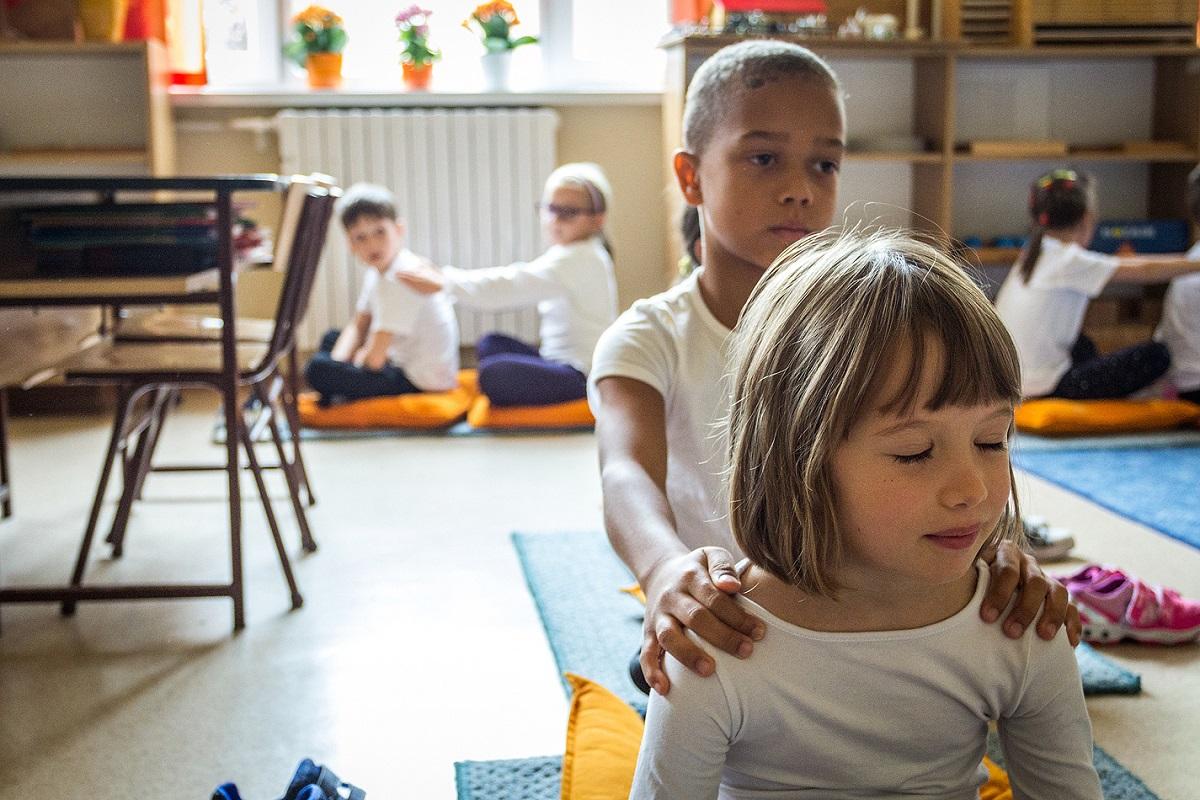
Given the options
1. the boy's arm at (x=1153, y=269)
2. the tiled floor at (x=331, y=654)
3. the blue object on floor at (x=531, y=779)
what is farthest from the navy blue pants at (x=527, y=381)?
the blue object on floor at (x=531, y=779)

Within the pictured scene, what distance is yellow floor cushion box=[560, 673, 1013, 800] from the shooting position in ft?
4.45

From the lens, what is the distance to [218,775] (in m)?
1.50

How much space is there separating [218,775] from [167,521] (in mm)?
1285

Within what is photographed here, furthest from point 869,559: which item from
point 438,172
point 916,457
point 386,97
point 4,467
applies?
point 386,97

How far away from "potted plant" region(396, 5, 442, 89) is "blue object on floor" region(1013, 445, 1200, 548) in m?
2.57

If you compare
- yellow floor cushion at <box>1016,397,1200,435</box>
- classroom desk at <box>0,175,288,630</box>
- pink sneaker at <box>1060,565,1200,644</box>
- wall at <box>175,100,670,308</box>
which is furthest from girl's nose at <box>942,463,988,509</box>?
wall at <box>175,100,670,308</box>

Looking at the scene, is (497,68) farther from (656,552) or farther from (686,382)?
(656,552)

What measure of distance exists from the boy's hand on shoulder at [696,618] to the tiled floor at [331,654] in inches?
25.6

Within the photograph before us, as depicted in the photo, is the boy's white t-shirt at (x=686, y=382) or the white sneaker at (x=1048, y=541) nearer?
the boy's white t-shirt at (x=686, y=382)

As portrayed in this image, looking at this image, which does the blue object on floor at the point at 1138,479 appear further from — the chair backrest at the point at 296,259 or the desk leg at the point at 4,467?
the desk leg at the point at 4,467

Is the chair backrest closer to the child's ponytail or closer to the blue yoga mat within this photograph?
the blue yoga mat

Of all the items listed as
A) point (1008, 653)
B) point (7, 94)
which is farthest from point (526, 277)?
point (1008, 653)

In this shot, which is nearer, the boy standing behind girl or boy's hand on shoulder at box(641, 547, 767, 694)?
boy's hand on shoulder at box(641, 547, 767, 694)

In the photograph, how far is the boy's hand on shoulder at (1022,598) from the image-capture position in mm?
939
